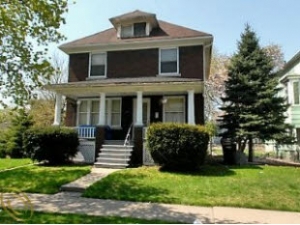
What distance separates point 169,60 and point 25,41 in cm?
1035

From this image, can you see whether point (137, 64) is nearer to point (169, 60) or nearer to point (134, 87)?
point (169, 60)

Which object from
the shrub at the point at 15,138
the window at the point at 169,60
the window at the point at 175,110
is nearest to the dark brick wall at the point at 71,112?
the shrub at the point at 15,138

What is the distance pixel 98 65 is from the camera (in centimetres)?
1967

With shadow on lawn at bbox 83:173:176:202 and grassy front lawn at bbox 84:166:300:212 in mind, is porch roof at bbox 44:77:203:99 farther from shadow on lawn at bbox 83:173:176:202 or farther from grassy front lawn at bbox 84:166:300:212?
shadow on lawn at bbox 83:173:176:202

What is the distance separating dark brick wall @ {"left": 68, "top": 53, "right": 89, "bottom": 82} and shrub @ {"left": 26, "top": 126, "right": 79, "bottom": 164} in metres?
5.74

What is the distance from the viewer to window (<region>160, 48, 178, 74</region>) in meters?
18.3

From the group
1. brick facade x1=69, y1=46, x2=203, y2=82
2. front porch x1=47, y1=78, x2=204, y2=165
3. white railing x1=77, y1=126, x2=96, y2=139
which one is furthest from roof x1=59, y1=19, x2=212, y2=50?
white railing x1=77, y1=126, x2=96, y2=139

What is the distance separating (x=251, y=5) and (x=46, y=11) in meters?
8.12

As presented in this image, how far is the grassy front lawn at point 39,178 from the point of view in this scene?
9.82 m

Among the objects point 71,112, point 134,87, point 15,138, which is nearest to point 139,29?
point 134,87

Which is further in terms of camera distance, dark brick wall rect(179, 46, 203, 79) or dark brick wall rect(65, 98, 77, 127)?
dark brick wall rect(65, 98, 77, 127)

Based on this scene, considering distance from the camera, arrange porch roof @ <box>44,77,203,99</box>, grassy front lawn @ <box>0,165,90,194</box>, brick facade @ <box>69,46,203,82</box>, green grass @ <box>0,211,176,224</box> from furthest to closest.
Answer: brick facade @ <box>69,46,203,82</box> → porch roof @ <box>44,77,203,99</box> → grassy front lawn @ <box>0,165,90,194</box> → green grass @ <box>0,211,176,224</box>

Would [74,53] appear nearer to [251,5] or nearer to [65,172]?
[65,172]

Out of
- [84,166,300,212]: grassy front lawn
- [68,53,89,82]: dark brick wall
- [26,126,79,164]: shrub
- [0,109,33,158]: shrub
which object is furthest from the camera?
[0,109,33,158]: shrub
